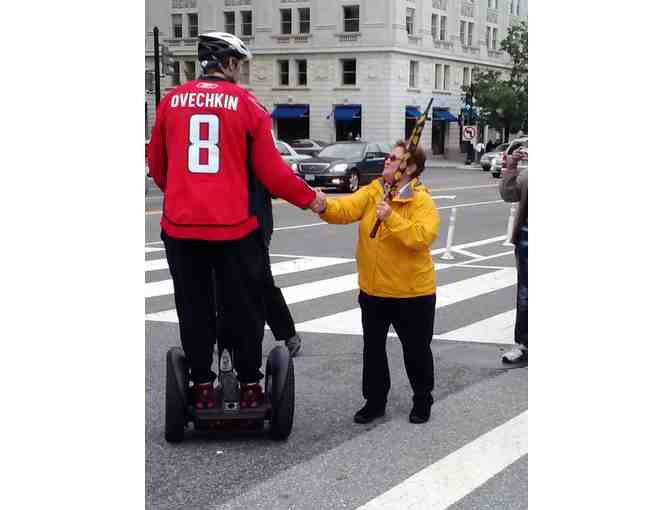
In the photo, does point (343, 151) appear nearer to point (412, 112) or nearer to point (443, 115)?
point (412, 112)

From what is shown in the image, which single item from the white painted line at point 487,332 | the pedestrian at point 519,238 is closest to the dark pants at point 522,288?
the pedestrian at point 519,238

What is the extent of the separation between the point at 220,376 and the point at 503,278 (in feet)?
22.0

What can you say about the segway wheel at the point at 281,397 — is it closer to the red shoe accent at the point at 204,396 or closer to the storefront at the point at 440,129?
the red shoe accent at the point at 204,396

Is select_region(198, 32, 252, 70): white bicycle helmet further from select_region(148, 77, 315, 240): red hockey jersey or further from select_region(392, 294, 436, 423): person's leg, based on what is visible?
select_region(392, 294, 436, 423): person's leg

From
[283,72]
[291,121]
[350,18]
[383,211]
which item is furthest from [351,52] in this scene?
[383,211]

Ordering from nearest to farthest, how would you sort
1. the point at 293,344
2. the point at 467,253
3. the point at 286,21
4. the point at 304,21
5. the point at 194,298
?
the point at 194,298 < the point at 293,344 < the point at 467,253 < the point at 304,21 < the point at 286,21

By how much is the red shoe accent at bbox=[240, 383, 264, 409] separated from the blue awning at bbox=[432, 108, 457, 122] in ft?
165

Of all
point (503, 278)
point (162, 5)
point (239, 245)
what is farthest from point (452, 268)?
point (162, 5)

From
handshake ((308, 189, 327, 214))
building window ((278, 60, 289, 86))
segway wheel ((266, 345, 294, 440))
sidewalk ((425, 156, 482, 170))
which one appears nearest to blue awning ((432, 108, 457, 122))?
sidewalk ((425, 156, 482, 170))

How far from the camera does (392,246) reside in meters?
4.96

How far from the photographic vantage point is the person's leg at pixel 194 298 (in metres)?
4.59

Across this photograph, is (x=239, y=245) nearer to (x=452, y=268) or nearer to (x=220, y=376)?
(x=220, y=376)

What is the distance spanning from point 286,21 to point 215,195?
48.7 meters

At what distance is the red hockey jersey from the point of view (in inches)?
173
